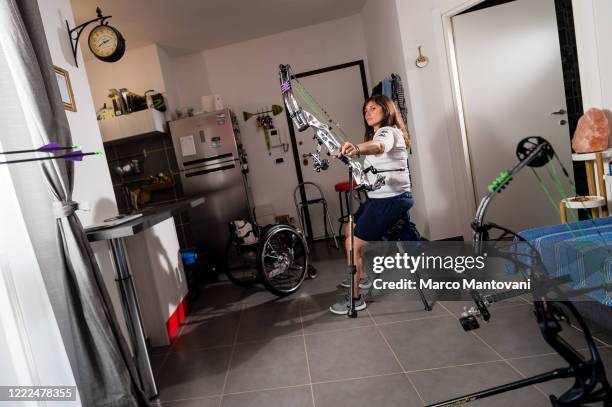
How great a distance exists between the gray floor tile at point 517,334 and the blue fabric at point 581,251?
329 millimetres

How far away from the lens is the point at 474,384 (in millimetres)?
1512

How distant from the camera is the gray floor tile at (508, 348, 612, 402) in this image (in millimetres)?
1415

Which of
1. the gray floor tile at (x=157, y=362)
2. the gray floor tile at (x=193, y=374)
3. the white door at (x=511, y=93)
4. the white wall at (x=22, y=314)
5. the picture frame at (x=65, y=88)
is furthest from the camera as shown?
the white door at (x=511, y=93)

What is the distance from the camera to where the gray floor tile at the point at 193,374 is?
180cm

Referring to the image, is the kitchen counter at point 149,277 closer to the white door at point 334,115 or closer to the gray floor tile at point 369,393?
the gray floor tile at point 369,393

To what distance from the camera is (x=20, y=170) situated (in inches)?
58.4

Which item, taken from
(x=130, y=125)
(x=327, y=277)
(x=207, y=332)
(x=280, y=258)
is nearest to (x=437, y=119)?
(x=327, y=277)

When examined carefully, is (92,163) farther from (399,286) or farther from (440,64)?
(440,64)

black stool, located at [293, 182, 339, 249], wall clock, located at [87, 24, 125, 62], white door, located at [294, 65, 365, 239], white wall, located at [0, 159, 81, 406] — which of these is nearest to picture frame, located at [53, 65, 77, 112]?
wall clock, located at [87, 24, 125, 62]

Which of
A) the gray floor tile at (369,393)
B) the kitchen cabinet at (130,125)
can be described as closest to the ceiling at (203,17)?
the kitchen cabinet at (130,125)

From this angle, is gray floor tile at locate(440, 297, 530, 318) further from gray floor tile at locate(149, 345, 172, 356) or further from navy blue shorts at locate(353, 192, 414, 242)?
gray floor tile at locate(149, 345, 172, 356)

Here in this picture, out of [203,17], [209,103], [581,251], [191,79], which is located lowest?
[581,251]

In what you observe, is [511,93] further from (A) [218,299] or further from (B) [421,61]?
(A) [218,299]

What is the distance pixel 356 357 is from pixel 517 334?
0.83 m
